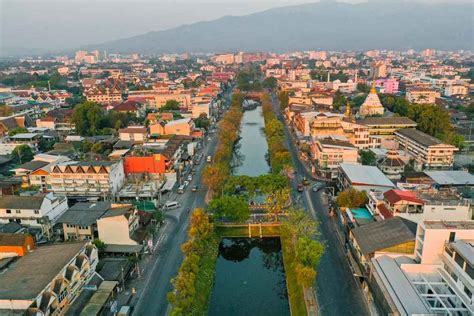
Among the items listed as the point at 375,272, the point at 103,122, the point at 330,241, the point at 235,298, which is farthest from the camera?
the point at 103,122

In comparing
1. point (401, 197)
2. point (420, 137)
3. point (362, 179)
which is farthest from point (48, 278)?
point (420, 137)

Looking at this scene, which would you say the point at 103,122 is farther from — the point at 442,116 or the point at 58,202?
the point at 442,116

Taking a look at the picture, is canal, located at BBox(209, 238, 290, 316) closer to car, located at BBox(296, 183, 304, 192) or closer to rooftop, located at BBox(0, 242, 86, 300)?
rooftop, located at BBox(0, 242, 86, 300)

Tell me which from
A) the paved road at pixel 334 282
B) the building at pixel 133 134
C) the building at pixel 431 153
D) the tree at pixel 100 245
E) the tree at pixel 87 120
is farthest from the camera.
Result: the tree at pixel 87 120

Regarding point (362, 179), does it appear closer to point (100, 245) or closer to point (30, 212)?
point (100, 245)

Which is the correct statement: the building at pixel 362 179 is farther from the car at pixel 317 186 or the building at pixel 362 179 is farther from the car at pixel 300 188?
the car at pixel 300 188

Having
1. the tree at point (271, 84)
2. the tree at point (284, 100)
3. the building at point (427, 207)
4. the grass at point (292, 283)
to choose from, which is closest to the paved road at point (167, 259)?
the grass at point (292, 283)

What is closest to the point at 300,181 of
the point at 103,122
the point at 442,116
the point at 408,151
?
the point at 408,151
